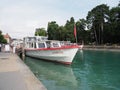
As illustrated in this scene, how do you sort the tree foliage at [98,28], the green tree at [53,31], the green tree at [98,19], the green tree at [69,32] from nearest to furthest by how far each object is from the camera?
the tree foliage at [98,28], the green tree at [98,19], the green tree at [69,32], the green tree at [53,31]

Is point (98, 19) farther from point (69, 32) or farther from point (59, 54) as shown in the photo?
point (59, 54)

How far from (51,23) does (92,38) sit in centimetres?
3078

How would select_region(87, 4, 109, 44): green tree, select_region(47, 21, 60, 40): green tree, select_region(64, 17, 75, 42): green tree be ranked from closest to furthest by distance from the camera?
1. select_region(87, 4, 109, 44): green tree
2. select_region(64, 17, 75, 42): green tree
3. select_region(47, 21, 60, 40): green tree

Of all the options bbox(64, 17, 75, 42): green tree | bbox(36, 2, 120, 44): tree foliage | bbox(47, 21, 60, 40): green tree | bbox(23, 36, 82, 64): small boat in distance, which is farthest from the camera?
bbox(47, 21, 60, 40): green tree

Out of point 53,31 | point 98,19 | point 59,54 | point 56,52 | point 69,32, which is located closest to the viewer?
point 59,54

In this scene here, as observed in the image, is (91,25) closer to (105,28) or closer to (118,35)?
(105,28)

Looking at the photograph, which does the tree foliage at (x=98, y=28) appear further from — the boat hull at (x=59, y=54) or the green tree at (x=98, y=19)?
the boat hull at (x=59, y=54)

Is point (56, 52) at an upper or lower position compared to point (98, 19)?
lower

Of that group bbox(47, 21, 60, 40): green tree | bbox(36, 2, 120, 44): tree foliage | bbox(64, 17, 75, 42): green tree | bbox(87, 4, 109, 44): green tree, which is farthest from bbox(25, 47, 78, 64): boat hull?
bbox(47, 21, 60, 40): green tree

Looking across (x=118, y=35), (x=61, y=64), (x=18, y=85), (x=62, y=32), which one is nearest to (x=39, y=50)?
(x=61, y=64)

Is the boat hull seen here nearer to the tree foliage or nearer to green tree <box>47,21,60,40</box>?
the tree foliage

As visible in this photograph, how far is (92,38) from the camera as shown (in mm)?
106000

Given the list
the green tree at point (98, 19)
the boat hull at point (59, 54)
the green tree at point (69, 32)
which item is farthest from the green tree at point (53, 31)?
the boat hull at point (59, 54)

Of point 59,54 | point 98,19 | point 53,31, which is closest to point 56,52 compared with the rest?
point 59,54
